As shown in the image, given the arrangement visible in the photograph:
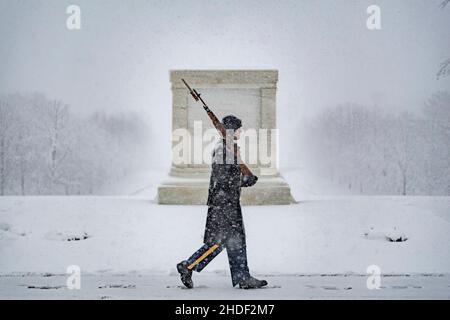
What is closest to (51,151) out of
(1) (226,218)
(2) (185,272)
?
(2) (185,272)

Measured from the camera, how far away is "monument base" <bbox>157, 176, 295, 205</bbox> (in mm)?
12547

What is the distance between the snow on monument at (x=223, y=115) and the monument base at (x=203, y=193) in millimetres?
310

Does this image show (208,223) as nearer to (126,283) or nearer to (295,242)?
(126,283)

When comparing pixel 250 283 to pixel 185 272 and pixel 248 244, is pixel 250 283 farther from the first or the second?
pixel 248 244

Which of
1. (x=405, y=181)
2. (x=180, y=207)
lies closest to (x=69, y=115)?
(x=405, y=181)

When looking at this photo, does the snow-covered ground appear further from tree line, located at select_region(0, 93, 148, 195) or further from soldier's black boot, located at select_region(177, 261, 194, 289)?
tree line, located at select_region(0, 93, 148, 195)

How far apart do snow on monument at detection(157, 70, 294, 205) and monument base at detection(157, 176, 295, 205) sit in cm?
31

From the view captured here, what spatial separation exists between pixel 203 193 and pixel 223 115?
215cm

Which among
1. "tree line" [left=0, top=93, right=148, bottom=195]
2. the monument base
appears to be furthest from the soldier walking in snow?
"tree line" [left=0, top=93, right=148, bottom=195]

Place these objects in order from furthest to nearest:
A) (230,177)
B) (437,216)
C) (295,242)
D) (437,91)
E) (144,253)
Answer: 1. (437,91)
2. (437,216)
3. (295,242)
4. (144,253)
5. (230,177)

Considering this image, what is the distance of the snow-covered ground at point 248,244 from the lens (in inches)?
229

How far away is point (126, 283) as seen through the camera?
5.95m

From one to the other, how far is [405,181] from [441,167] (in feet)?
8.82
